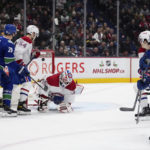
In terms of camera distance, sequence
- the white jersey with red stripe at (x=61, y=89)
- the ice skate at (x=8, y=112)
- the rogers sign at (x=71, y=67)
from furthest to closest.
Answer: the rogers sign at (x=71, y=67)
the white jersey with red stripe at (x=61, y=89)
the ice skate at (x=8, y=112)

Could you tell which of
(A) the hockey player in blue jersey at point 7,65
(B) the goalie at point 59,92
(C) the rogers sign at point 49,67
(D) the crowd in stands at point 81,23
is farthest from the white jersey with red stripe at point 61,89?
(D) the crowd in stands at point 81,23

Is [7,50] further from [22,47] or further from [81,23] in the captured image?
[81,23]

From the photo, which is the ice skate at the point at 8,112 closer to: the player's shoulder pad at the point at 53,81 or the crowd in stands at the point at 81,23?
the player's shoulder pad at the point at 53,81

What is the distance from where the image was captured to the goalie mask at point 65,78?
18.9ft

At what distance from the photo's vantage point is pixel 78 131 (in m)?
4.37

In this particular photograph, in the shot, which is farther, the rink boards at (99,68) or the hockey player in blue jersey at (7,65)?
the rink boards at (99,68)

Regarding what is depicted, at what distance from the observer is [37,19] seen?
10.8m

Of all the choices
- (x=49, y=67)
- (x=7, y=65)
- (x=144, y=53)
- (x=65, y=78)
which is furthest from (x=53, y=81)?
(x=49, y=67)

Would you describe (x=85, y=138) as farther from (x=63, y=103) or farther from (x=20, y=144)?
(x=63, y=103)

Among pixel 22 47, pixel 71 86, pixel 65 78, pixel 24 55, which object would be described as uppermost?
pixel 22 47

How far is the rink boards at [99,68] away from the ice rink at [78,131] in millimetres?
4235

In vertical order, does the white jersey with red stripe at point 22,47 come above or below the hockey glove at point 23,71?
above

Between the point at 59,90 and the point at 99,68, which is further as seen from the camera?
the point at 99,68

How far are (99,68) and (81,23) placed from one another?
4.03 feet
